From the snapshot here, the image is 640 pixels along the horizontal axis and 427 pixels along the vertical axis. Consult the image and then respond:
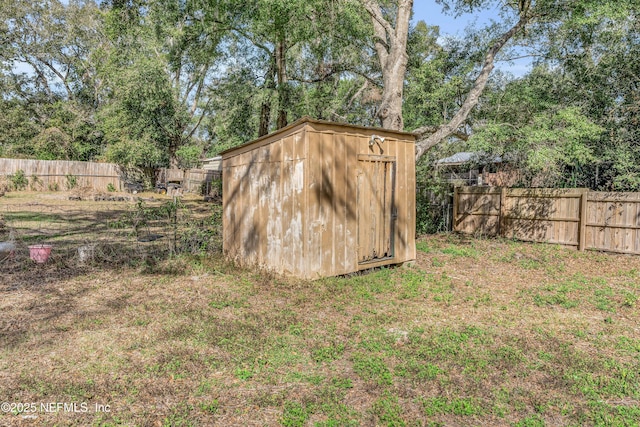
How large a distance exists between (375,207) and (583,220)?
5.34 metres

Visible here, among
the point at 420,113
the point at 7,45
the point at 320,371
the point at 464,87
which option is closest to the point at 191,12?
the point at 420,113

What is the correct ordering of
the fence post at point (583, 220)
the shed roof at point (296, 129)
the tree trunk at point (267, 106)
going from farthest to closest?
the tree trunk at point (267, 106) → the fence post at point (583, 220) → the shed roof at point (296, 129)

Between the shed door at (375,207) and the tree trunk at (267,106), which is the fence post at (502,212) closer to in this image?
the shed door at (375,207)

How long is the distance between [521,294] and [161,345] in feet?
15.2

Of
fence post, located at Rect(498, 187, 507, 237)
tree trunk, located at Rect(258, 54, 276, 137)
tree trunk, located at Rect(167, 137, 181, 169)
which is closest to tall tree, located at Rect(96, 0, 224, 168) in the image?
tree trunk, located at Rect(167, 137, 181, 169)

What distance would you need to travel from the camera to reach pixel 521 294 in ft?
17.5

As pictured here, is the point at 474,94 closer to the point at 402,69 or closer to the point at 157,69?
the point at 402,69

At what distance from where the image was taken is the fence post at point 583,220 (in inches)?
325

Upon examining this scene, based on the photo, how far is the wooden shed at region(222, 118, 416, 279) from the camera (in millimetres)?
5273

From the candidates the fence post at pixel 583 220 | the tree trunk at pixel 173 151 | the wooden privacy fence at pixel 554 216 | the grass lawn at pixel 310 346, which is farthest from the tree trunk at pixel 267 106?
the tree trunk at pixel 173 151

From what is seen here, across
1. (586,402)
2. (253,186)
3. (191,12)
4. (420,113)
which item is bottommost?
(586,402)

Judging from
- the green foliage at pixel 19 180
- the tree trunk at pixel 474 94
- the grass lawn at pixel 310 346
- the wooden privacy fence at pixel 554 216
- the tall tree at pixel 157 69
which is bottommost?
the grass lawn at pixel 310 346

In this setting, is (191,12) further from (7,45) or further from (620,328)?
(7,45)


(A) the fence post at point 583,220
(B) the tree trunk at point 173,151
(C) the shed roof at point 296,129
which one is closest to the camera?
(C) the shed roof at point 296,129
